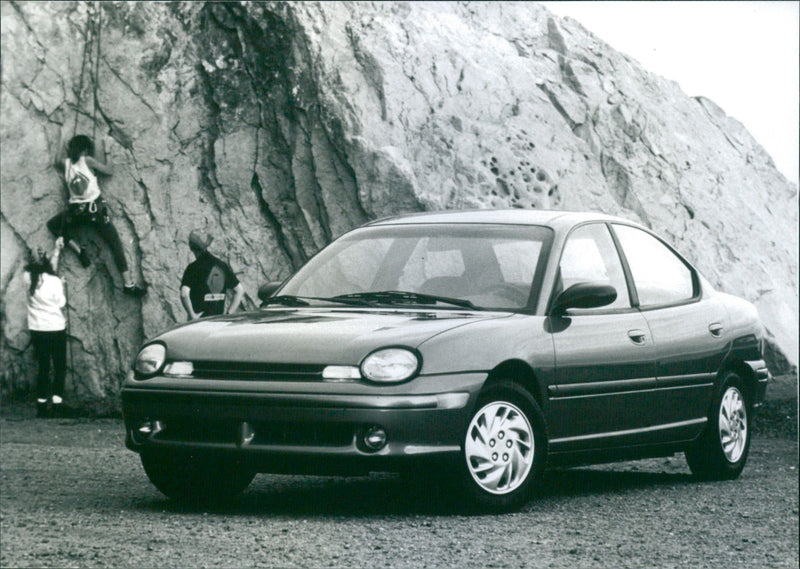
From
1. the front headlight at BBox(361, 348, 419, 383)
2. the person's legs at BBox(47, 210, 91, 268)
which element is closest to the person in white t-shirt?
the person's legs at BBox(47, 210, 91, 268)

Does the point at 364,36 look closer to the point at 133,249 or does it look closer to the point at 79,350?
the point at 133,249

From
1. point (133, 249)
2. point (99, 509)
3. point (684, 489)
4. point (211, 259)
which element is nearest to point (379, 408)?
point (99, 509)

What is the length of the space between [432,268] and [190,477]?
1.69 meters

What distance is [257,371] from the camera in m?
6.68

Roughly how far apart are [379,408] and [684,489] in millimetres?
2863

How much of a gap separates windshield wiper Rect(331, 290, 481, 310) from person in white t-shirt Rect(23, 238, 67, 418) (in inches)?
291

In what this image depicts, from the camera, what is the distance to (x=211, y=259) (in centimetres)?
1362

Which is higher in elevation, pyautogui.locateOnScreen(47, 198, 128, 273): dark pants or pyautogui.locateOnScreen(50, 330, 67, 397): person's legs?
pyautogui.locateOnScreen(47, 198, 128, 273): dark pants

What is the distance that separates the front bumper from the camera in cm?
646

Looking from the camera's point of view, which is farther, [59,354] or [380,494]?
[59,354]

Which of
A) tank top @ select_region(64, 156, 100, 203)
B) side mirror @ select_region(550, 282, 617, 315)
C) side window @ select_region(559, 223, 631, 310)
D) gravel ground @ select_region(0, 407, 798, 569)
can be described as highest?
tank top @ select_region(64, 156, 100, 203)

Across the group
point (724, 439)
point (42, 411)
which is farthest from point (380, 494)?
point (42, 411)

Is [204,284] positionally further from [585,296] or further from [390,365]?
[390,365]

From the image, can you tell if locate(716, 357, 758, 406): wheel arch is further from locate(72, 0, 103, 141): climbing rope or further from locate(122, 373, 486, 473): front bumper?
locate(72, 0, 103, 141): climbing rope
